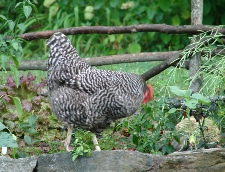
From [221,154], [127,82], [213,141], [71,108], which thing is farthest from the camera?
[127,82]

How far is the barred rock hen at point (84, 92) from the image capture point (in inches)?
219

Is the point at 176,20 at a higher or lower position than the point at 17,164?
higher

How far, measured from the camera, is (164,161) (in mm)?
4109

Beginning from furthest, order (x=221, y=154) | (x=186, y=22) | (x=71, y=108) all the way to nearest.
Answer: (x=186, y=22) < (x=71, y=108) < (x=221, y=154)

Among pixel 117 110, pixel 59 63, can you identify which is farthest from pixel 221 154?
pixel 59 63

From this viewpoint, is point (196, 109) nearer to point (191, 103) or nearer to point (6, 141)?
point (191, 103)

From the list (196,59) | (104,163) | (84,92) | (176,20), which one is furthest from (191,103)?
(176,20)

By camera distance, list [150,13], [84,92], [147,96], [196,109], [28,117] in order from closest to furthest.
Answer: [196,109] < [84,92] < [28,117] < [147,96] < [150,13]

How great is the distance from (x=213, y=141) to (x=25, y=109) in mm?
2003

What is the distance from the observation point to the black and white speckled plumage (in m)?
5.55

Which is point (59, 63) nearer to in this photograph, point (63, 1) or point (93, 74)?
point (93, 74)

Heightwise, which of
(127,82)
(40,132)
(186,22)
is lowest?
(40,132)

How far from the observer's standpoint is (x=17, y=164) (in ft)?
13.4

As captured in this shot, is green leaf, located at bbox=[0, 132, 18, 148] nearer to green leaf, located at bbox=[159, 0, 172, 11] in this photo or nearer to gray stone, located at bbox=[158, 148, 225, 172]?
gray stone, located at bbox=[158, 148, 225, 172]
